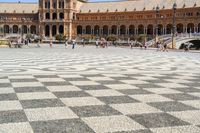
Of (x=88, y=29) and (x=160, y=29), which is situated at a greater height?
(x=88, y=29)

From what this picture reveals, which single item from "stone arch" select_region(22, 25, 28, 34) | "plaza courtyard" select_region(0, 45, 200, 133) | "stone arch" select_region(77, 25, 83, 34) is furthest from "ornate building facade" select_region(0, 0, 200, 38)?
"plaza courtyard" select_region(0, 45, 200, 133)

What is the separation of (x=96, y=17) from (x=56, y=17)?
14.5 meters

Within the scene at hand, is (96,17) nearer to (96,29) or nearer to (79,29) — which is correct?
(96,29)

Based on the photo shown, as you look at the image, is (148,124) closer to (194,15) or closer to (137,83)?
(137,83)

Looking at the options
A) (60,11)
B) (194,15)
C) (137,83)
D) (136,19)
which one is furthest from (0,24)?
(137,83)

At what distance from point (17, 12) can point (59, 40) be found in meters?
42.7

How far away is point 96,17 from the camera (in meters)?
128

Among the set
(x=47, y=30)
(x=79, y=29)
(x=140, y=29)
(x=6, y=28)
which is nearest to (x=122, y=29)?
(x=140, y=29)

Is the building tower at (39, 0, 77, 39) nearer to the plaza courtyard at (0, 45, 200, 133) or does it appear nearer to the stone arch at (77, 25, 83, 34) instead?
the stone arch at (77, 25, 83, 34)

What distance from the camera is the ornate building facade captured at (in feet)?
349

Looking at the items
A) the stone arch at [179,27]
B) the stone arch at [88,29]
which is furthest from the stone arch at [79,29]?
the stone arch at [179,27]

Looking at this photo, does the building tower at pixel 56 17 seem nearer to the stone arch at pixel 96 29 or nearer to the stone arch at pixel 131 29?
the stone arch at pixel 96 29

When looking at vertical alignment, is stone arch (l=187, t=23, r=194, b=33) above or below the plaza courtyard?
above

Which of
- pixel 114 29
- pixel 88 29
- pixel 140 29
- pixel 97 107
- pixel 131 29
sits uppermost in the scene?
pixel 88 29
